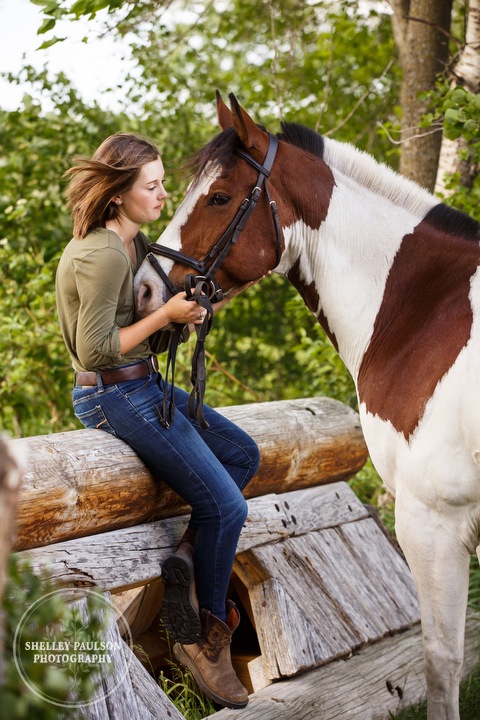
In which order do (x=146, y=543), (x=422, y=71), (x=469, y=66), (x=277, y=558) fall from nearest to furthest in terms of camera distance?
(x=146, y=543), (x=277, y=558), (x=469, y=66), (x=422, y=71)

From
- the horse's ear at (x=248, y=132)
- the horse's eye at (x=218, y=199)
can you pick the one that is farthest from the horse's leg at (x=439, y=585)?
the horse's ear at (x=248, y=132)

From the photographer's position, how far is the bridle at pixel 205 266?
2.52m

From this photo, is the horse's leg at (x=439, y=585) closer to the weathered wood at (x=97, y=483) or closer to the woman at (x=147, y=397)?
the woman at (x=147, y=397)

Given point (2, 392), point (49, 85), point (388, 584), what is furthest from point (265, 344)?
point (388, 584)

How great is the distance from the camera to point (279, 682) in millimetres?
3039

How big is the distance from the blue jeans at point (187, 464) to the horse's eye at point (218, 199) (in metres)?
0.66

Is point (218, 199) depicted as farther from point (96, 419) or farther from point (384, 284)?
point (96, 419)

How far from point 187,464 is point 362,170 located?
126 cm

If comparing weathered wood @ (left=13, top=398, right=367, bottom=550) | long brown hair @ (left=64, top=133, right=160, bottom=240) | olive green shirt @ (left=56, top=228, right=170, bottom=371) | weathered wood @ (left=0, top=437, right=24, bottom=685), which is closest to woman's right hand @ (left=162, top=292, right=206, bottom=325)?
olive green shirt @ (left=56, top=228, right=170, bottom=371)

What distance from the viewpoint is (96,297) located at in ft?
7.88

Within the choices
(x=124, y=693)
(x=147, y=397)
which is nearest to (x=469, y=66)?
(x=147, y=397)

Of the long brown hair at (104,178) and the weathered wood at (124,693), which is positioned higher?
the long brown hair at (104,178)

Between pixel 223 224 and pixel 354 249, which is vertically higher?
pixel 223 224

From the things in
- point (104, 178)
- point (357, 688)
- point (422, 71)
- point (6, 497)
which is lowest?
point (357, 688)
